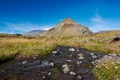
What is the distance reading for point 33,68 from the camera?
21.0 m

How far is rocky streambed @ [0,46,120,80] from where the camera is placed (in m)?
18.5

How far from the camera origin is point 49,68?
20.9 meters

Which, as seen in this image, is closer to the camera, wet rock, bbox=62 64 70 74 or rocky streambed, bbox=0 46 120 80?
rocky streambed, bbox=0 46 120 80

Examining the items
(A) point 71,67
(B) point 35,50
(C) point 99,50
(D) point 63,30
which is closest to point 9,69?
(A) point 71,67

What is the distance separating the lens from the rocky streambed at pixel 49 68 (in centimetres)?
1848

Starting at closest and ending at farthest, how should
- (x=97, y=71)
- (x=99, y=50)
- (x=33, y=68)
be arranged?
(x=97, y=71)
(x=33, y=68)
(x=99, y=50)

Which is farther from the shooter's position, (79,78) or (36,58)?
(36,58)

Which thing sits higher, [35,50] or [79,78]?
[35,50]

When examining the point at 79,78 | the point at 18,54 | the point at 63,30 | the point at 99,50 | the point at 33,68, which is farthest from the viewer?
the point at 63,30

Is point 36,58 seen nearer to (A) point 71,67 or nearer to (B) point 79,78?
(A) point 71,67

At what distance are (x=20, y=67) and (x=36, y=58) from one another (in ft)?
13.4

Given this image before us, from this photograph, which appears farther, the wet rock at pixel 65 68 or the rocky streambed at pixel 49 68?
the wet rock at pixel 65 68

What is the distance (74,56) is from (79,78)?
862 cm

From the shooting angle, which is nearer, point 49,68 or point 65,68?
point 65,68
